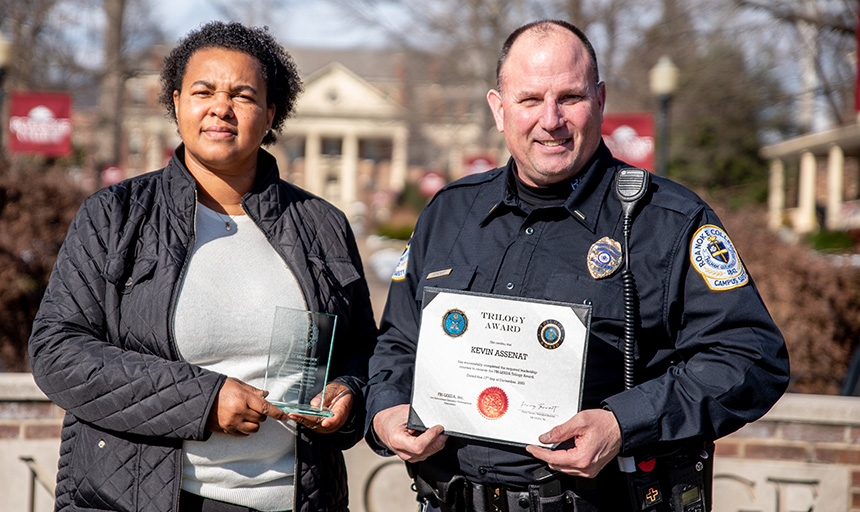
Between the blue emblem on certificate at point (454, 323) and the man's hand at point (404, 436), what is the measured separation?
27 cm

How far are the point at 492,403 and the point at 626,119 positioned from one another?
10.9 meters

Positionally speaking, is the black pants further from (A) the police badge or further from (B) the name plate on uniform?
(A) the police badge

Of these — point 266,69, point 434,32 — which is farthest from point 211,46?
point 434,32

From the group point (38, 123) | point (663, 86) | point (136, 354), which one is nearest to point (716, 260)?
point (136, 354)

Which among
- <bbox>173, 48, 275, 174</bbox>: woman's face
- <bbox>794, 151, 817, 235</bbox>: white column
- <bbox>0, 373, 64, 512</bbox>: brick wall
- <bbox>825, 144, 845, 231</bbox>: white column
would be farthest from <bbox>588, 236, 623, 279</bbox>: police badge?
<bbox>794, 151, 817, 235</bbox>: white column

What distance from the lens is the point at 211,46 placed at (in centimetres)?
278

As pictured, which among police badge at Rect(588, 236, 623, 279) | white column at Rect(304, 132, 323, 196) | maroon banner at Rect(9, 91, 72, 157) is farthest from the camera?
white column at Rect(304, 132, 323, 196)

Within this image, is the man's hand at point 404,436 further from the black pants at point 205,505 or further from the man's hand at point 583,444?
the black pants at point 205,505

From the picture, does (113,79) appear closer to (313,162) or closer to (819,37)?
(819,37)

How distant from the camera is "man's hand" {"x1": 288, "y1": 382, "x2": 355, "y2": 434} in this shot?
252 cm

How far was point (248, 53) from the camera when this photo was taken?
2797 millimetres

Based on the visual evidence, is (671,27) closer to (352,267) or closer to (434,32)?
(434,32)

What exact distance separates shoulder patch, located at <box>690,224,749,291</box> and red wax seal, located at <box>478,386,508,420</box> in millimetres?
656

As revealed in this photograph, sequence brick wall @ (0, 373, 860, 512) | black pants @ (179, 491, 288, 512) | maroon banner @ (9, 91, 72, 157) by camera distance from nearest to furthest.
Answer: black pants @ (179, 491, 288, 512)
brick wall @ (0, 373, 860, 512)
maroon banner @ (9, 91, 72, 157)
